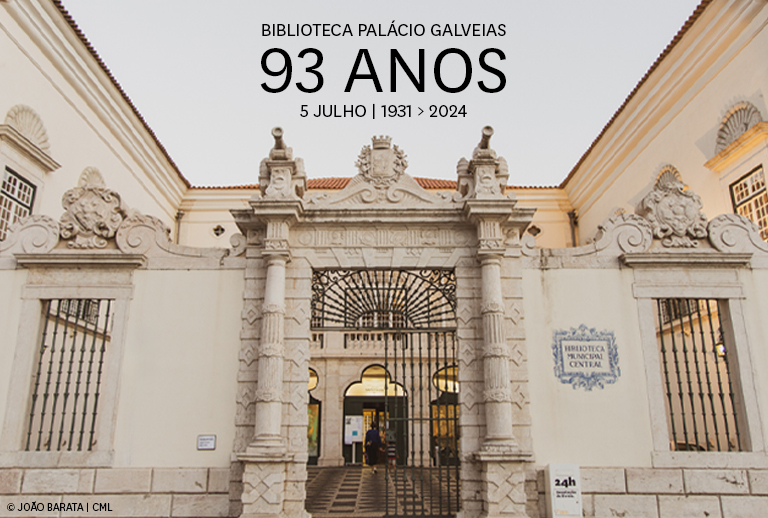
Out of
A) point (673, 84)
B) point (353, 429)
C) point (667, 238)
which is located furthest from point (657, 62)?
point (353, 429)

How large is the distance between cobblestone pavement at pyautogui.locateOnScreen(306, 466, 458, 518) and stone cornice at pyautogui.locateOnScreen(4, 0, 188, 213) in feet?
35.1

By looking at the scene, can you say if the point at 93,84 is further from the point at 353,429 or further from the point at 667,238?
the point at 667,238

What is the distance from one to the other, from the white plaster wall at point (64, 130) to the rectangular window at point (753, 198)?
1445 centimetres

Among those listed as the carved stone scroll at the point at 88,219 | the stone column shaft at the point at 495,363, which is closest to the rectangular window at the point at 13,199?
the carved stone scroll at the point at 88,219

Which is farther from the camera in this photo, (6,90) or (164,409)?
(6,90)

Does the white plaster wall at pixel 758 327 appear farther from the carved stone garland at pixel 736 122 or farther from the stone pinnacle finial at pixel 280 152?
the stone pinnacle finial at pixel 280 152

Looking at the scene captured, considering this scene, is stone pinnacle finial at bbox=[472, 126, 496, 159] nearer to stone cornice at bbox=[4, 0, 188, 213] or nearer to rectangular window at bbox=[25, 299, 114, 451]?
rectangular window at bbox=[25, 299, 114, 451]

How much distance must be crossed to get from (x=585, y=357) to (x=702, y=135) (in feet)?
27.0

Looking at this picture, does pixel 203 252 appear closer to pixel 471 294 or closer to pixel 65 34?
pixel 471 294

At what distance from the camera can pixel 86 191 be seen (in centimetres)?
836

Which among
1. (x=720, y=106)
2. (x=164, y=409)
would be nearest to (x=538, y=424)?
(x=164, y=409)

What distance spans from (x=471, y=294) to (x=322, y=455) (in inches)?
488

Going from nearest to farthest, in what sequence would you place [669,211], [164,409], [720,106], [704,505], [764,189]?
[704,505], [164,409], [669,211], [764,189], [720,106]

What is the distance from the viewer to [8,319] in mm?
8094
